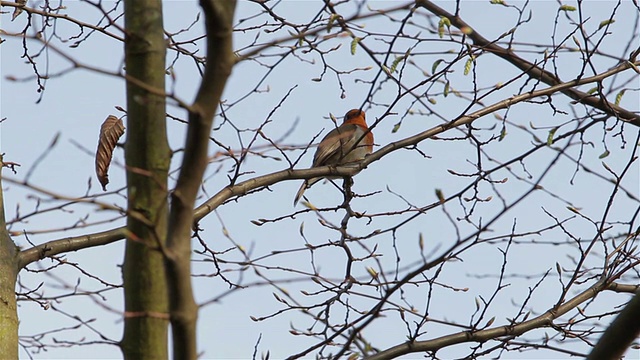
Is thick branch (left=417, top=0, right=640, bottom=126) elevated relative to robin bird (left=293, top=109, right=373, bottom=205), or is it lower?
lower

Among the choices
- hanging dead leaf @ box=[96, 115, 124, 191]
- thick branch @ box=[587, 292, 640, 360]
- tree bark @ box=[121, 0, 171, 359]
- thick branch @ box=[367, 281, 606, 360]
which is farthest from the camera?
thick branch @ box=[367, 281, 606, 360]

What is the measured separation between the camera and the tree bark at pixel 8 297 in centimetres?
385

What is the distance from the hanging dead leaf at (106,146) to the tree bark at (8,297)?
82 centimetres

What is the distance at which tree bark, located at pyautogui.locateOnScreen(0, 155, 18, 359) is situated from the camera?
3.85 m

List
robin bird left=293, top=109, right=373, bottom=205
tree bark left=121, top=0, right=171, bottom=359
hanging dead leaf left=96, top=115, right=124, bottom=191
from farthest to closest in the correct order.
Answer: robin bird left=293, top=109, right=373, bottom=205
hanging dead leaf left=96, top=115, right=124, bottom=191
tree bark left=121, top=0, right=171, bottom=359

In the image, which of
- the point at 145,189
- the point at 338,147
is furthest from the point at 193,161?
the point at 338,147

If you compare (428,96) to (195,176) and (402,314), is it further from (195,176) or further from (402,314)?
(195,176)

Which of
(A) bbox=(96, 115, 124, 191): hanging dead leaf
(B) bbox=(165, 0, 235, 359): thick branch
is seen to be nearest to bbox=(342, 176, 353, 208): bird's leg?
(A) bbox=(96, 115, 124, 191): hanging dead leaf

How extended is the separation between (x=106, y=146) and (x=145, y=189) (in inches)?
47.8

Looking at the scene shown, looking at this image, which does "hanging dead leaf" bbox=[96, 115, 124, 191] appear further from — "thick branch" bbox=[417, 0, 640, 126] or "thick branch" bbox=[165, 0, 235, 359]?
"thick branch" bbox=[417, 0, 640, 126]

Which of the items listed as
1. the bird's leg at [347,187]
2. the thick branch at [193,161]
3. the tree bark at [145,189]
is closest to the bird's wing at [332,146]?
the bird's leg at [347,187]

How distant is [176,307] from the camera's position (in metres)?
2.01

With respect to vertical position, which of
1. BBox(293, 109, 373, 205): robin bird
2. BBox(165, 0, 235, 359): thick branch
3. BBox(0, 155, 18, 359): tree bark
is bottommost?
BBox(165, 0, 235, 359): thick branch

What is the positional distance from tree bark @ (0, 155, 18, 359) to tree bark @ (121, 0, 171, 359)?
1.55 metres
